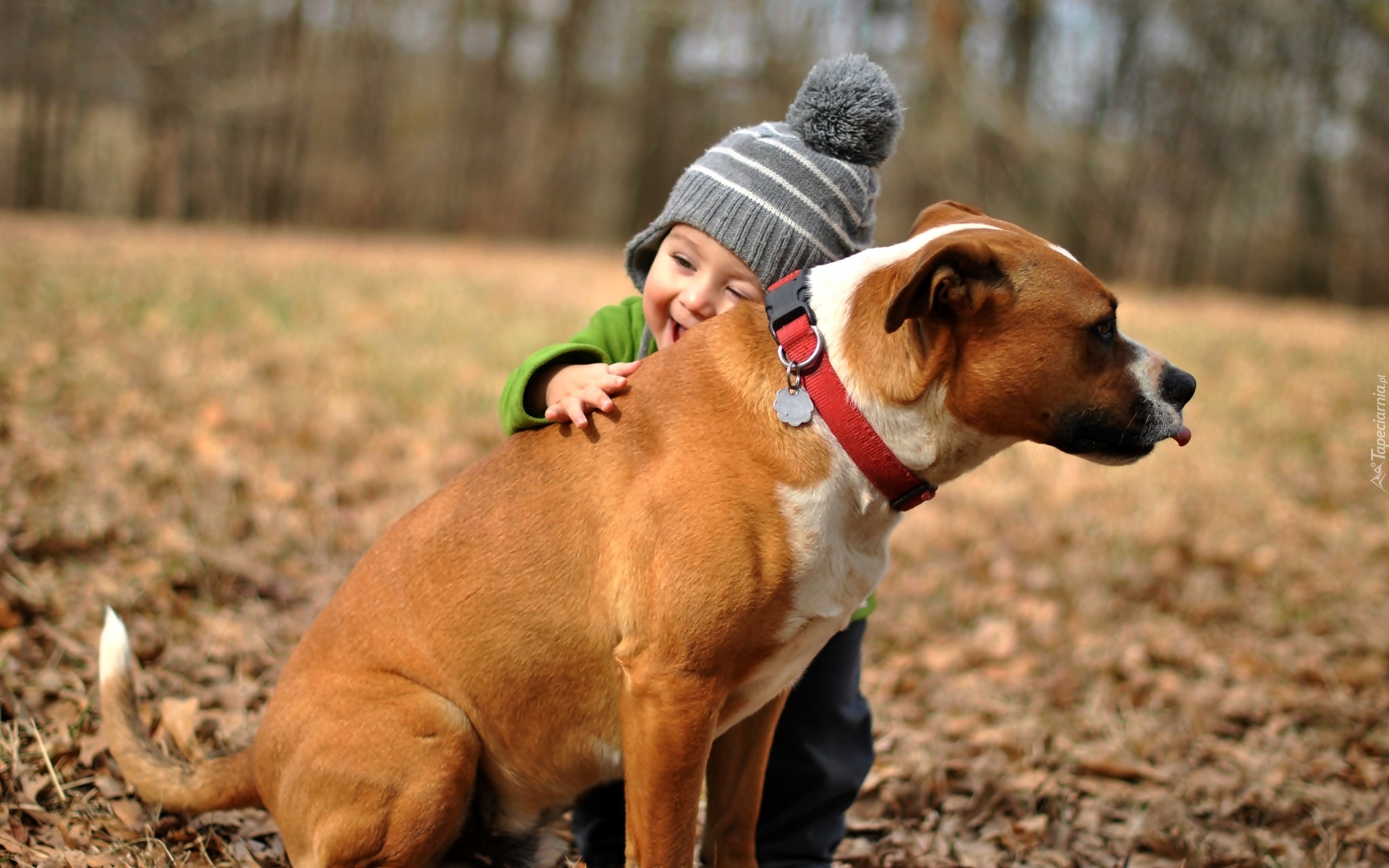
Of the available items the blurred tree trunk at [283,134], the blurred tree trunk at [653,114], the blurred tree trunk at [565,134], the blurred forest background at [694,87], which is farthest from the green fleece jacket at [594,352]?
the blurred tree trunk at [565,134]

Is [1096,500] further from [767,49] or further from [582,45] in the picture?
[582,45]

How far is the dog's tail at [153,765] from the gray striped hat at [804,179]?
6.49 feet

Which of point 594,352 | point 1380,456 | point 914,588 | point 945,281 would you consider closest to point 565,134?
point 1380,456

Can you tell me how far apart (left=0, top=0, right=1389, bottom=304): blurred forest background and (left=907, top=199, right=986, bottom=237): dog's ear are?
13.3 metres

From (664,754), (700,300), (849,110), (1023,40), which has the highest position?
(1023,40)

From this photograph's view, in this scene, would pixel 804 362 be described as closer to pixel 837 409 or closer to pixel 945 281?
pixel 837 409

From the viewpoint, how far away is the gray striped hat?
9.71 feet

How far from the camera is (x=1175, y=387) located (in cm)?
245

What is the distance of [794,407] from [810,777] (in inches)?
57.5

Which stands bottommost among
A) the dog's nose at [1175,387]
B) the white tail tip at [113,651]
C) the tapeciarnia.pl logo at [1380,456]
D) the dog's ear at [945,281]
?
the white tail tip at [113,651]

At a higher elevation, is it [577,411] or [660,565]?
[577,411]

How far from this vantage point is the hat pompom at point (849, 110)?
9.80 ft

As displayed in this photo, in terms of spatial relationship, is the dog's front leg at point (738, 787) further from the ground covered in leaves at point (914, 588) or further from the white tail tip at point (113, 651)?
the white tail tip at point (113, 651)

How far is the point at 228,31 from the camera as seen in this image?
64.8ft
